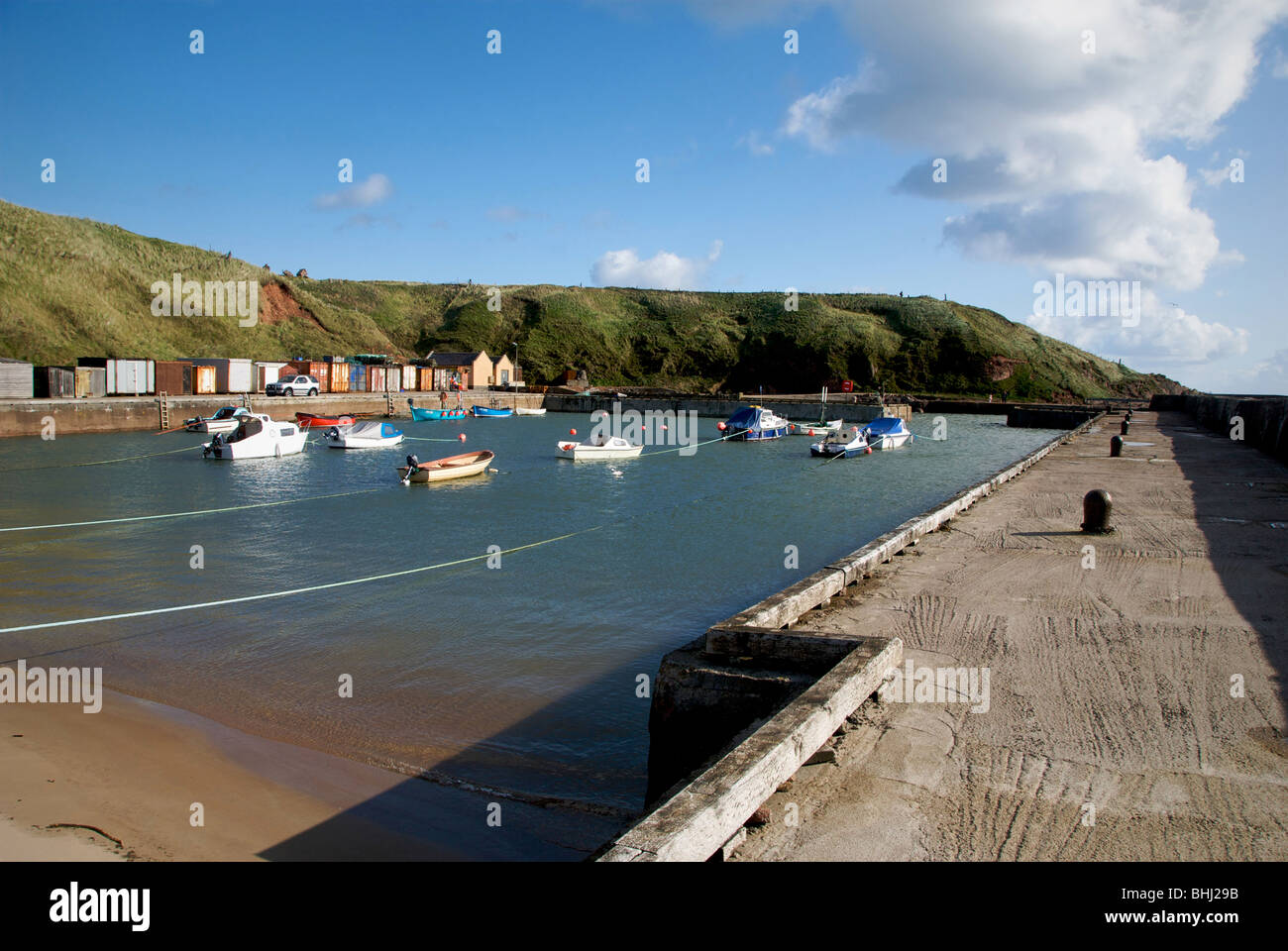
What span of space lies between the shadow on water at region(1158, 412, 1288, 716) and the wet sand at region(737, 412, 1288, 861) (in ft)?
0.19

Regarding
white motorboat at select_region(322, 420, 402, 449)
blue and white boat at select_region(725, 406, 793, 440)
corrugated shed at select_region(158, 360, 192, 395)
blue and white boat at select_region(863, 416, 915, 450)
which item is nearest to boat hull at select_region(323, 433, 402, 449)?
white motorboat at select_region(322, 420, 402, 449)

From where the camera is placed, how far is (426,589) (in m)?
15.0

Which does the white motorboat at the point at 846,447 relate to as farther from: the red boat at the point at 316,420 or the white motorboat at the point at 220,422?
the white motorboat at the point at 220,422

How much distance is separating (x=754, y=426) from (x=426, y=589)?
1547 inches

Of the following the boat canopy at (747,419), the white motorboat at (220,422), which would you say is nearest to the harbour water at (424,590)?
the white motorboat at (220,422)

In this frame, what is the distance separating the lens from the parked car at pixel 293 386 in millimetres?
56562

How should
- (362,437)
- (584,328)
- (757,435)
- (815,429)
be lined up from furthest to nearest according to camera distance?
1. (584,328)
2. (815,429)
3. (757,435)
4. (362,437)

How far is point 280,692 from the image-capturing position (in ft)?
32.8

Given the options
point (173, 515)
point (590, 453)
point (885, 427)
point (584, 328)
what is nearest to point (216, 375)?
point (590, 453)

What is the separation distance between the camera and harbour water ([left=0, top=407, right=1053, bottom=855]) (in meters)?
9.05

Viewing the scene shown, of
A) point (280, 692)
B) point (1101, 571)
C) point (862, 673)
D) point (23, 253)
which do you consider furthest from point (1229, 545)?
point (23, 253)

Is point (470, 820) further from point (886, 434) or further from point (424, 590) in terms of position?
point (886, 434)

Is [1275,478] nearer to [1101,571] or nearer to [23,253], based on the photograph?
[1101,571]
